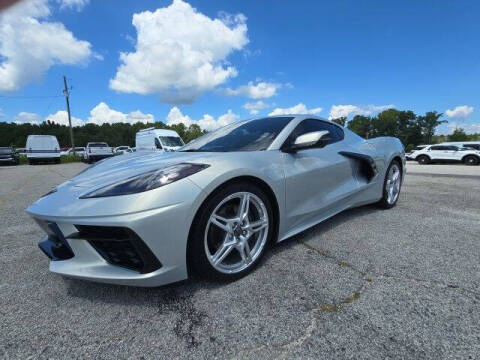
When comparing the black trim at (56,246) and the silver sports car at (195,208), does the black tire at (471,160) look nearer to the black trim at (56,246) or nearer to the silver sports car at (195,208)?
the silver sports car at (195,208)

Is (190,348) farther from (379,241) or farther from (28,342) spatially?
(379,241)

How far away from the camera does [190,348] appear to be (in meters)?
1.26

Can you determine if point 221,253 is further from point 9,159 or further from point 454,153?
point 9,159

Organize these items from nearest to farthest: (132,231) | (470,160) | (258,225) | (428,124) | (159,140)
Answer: (132,231) → (258,225) → (159,140) → (470,160) → (428,124)

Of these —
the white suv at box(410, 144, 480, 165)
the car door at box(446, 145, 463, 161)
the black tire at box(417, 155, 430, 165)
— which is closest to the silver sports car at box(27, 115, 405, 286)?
the white suv at box(410, 144, 480, 165)

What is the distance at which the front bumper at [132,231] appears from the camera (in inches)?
57.3

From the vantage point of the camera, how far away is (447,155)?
1888 centimetres

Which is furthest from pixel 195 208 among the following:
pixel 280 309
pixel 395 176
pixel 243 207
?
pixel 395 176

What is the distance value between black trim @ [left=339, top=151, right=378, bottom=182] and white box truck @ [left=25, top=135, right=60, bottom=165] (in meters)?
23.5

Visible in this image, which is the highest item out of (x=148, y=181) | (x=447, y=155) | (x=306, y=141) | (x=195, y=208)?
(x=306, y=141)

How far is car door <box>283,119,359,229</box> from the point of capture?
2189 millimetres

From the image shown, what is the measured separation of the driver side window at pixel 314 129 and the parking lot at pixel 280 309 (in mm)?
989

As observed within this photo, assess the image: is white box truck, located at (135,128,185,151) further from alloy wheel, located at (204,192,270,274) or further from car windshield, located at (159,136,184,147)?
alloy wheel, located at (204,192,270,274)

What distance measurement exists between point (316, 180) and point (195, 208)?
1.22m
